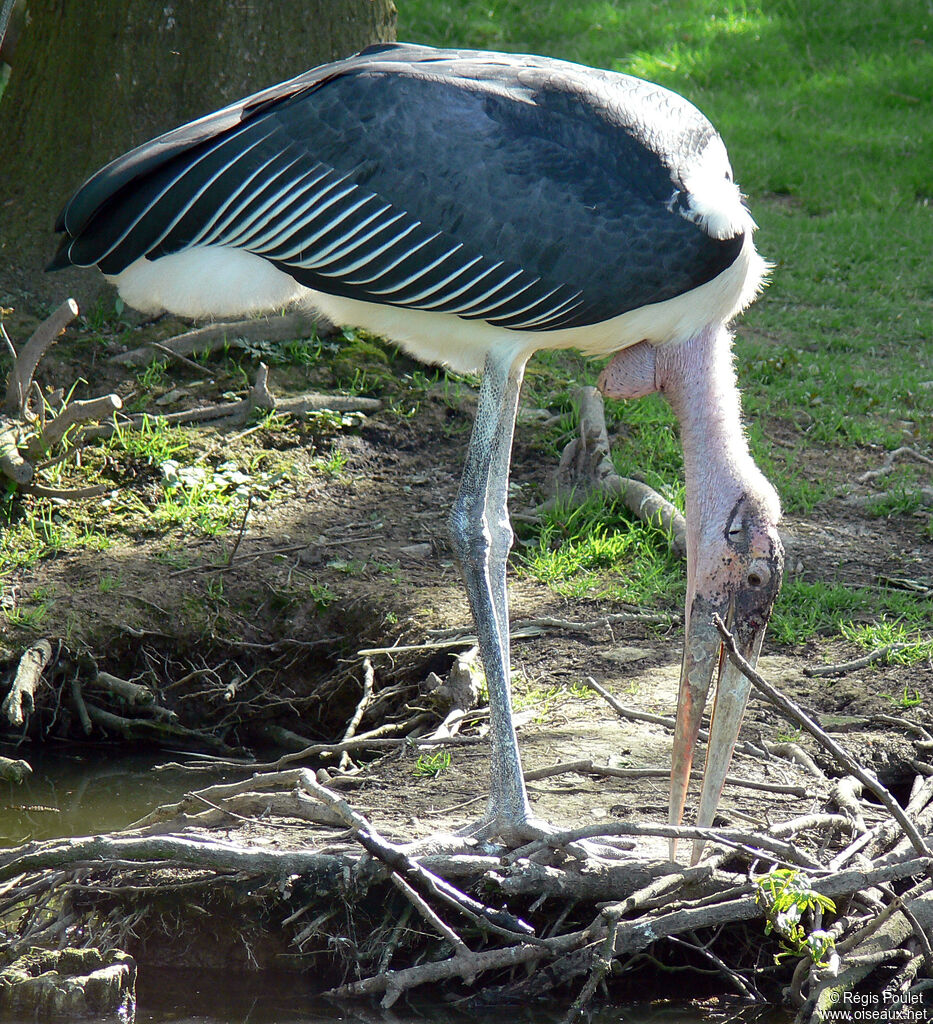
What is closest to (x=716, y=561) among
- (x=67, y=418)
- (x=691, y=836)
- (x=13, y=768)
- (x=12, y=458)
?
(x=691, y=836)

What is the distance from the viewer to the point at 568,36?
11141 millimetres

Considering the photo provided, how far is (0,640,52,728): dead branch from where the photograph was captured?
423 centimetres

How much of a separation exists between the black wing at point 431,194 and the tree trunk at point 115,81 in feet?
9.48

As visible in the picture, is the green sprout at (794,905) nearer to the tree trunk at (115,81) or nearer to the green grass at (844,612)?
the green grass at (844,612)

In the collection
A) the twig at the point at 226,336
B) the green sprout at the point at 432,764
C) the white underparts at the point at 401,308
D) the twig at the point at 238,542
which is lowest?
the green sprout at the point at 432,764

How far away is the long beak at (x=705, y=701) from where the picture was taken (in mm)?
3562

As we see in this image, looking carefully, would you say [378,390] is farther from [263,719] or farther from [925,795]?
[925,795]

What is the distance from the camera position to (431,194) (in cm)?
357

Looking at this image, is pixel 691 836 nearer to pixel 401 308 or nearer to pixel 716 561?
pixel 716 561

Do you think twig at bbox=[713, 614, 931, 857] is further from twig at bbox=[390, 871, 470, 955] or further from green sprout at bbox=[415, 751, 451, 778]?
green sprout at bbox=[415, 751, 451, 778]

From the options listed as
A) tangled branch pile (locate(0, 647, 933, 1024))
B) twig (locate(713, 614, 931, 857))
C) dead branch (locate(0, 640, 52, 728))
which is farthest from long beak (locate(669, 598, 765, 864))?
dead branch (locate(0, 640, 52, 728))

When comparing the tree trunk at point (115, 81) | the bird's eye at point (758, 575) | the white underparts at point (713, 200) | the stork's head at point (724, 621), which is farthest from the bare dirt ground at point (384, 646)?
the white underparts at point (713, 200)

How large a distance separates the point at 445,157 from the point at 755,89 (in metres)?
7.71

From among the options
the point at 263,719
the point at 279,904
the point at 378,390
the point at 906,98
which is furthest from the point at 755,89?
the point at 279,904
